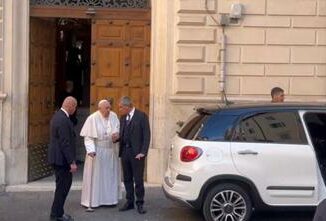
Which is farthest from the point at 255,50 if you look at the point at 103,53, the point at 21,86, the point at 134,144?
the point at 21,86

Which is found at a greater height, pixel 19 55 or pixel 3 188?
pixel 19 55

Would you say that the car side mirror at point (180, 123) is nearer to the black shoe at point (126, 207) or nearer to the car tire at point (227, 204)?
the black shoe at point (126, 207)

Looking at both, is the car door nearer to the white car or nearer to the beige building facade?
the white car

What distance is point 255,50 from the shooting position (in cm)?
1189

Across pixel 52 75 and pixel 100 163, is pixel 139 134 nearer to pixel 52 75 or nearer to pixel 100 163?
pixel 100 163

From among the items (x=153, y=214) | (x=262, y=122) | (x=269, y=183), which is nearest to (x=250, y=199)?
(x=269, y=183)

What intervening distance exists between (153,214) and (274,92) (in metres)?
2.67

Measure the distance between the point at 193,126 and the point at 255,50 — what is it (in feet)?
11.9

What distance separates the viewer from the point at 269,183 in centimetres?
839

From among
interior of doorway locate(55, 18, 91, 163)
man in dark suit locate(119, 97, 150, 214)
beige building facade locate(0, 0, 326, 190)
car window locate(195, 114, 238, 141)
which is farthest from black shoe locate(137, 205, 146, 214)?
interior of doorway locate(55, 18, 91, 163)

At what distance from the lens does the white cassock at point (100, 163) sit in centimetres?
959

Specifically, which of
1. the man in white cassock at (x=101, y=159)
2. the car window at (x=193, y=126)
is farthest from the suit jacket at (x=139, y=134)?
the car window at (x=193, y=126)

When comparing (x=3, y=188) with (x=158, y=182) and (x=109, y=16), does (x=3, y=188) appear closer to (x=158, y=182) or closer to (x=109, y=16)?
(x=158, y=182)

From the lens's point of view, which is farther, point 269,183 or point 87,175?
point 87,175
